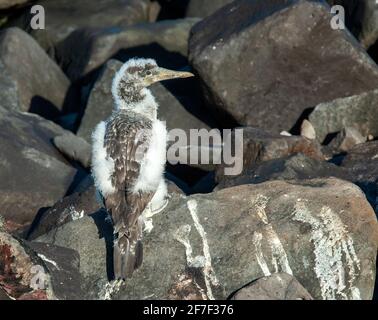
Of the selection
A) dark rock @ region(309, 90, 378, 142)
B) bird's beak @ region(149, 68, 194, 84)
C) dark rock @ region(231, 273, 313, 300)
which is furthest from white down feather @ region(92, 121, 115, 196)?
dark rock @ region(309, 90, 378, 142)

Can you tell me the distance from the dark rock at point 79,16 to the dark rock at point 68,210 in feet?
26.1

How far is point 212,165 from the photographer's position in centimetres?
1398

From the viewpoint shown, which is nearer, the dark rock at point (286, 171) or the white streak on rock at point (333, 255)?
the white streak on rock at point (333, 255)

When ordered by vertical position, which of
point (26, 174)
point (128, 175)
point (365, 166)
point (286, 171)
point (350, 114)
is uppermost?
point (128, 175)

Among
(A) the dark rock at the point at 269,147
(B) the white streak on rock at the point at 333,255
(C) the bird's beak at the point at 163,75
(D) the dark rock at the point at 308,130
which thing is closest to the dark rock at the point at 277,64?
(D) the dark rock at the point at 308,130

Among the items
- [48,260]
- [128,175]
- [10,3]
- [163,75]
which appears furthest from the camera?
[10,3]

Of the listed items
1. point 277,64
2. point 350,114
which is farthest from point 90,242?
point 350,114

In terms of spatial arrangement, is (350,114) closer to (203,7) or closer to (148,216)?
(203,7)

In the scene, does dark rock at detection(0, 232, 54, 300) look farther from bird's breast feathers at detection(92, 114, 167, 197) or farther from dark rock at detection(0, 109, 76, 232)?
dark rock at detection(0, 109, 76, 232)

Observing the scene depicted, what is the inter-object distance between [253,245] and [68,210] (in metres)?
3.74

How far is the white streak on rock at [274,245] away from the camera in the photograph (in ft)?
29.0

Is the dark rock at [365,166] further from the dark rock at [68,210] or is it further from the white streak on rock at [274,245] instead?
the dark rock at [68,210]

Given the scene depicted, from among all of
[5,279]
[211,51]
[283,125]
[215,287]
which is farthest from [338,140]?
[5,279]

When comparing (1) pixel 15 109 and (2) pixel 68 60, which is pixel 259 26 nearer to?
(1) pixel 15 109
